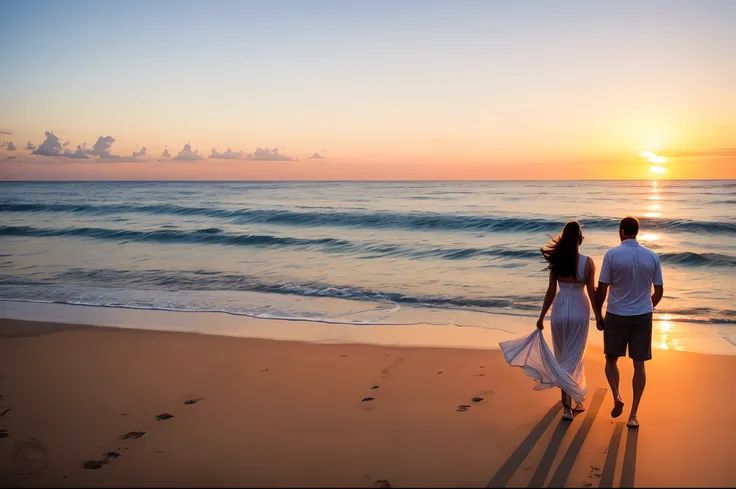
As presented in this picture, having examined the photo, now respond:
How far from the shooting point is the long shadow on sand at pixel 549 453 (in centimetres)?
415

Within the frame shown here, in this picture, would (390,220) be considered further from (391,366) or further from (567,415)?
(567,415)

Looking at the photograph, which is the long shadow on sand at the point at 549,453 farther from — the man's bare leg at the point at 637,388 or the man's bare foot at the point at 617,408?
the man's bare leg at the point at 637,388

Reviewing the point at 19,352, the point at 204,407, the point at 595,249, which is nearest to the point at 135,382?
the point at 204,407

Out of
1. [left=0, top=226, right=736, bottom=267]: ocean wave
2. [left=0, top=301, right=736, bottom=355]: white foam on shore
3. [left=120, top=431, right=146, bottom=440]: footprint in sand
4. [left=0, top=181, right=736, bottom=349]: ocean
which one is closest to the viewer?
[left=120, top=431, right=146, bottom=440]: footprint in sand

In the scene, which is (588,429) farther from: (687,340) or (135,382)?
(135,382)

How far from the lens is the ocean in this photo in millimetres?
10594

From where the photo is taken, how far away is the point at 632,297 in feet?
16.2

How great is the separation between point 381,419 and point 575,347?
6.36 ft

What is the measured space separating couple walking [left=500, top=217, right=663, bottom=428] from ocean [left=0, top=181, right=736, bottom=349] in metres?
3.36

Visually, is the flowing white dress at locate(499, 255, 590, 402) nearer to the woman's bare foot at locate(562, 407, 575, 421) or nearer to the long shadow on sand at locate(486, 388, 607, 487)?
the woman's bare foot at locate(562, 407, 575, 421)

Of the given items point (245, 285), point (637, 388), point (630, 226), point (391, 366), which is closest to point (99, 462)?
point (391, 366)

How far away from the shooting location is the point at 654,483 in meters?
4.11

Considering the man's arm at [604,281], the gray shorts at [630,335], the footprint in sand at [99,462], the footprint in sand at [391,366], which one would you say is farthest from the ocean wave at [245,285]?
the footprint in sand at [99,462]

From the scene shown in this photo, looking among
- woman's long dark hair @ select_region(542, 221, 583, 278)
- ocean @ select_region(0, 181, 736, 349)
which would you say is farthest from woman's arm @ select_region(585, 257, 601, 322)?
ocean @ select_region(0, 181, 736, 349)
